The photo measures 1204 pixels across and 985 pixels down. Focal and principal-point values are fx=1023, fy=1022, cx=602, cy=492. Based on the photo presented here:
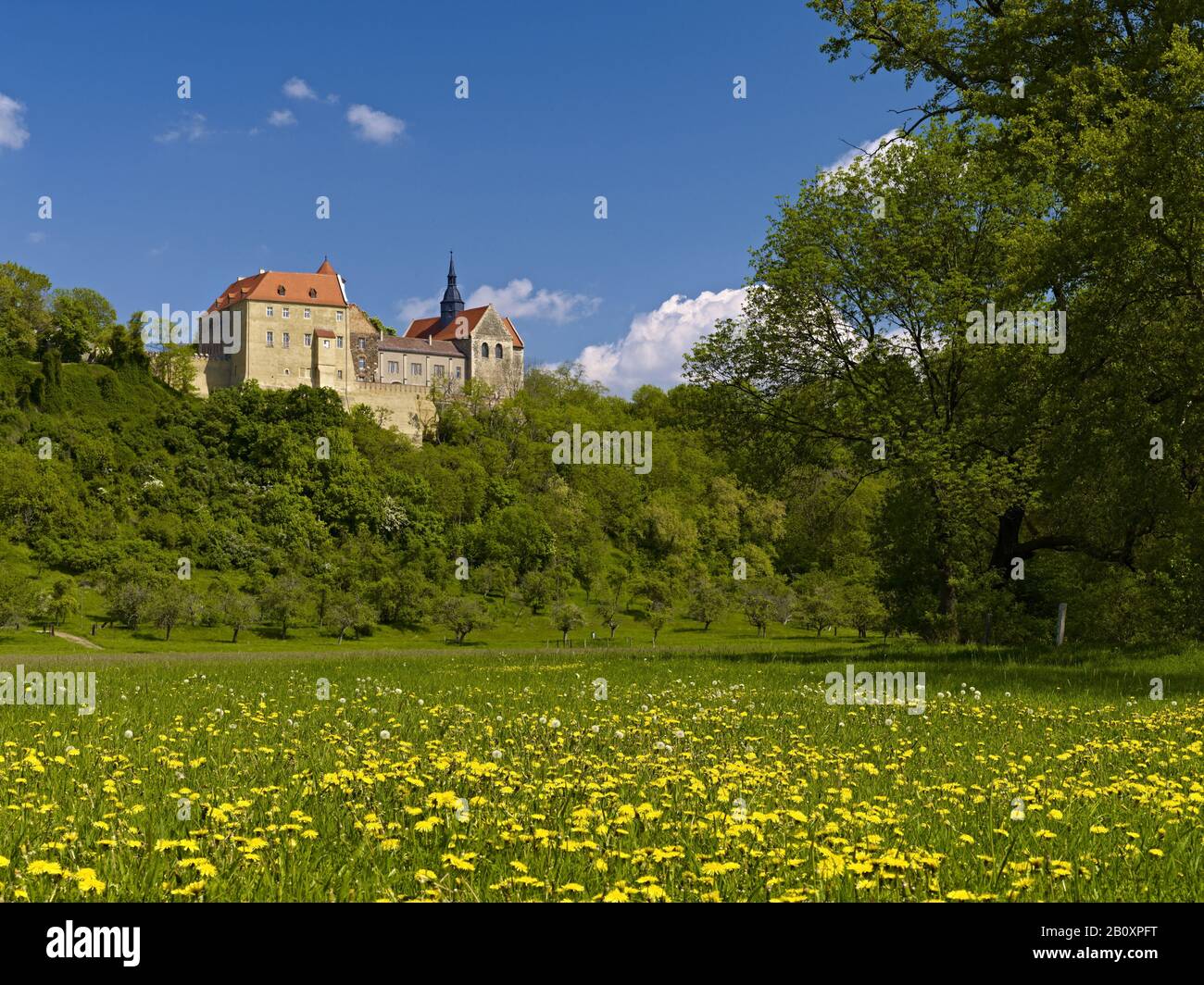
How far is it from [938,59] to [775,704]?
66.3ft

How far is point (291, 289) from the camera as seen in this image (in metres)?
140

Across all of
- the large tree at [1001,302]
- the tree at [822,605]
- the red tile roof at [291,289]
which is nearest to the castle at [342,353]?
the red tile roof at [291,289]

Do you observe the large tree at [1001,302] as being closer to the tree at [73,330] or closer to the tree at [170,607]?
the tree at [170,607]

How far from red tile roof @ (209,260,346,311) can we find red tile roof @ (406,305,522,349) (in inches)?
787

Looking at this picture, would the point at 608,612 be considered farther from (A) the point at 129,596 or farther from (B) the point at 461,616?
(A) the point at 129,596

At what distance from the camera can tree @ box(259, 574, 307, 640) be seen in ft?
245

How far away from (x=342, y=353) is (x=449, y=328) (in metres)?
26.6

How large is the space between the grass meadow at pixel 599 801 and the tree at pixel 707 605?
74.4m

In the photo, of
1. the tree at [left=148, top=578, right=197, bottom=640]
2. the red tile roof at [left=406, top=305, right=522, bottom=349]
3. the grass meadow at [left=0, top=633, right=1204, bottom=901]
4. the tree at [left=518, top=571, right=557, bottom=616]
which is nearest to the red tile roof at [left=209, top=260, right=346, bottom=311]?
the red tile roof at [left=406, top=305, right=522, bottom=349]

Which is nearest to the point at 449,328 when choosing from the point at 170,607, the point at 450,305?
the point at 450,305

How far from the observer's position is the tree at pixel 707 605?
87.9 metres

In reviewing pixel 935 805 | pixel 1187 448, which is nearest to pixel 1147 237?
pixel 1187 448

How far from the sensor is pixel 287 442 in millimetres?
100000

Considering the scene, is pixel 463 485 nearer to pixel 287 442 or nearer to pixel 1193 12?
pixel 287 442
